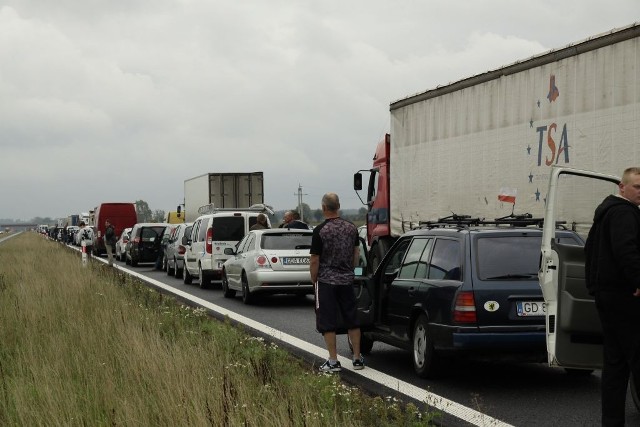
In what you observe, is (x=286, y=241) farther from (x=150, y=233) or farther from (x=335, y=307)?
(x=150, y=233)

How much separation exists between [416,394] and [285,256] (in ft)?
34.4

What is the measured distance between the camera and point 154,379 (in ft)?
26.1

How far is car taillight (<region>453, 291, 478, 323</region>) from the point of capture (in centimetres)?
928

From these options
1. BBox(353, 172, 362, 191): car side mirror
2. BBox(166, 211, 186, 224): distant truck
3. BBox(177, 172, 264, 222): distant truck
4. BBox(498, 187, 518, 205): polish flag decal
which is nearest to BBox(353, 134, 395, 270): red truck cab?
BBox(353, 172, 362, 191): car side mirror

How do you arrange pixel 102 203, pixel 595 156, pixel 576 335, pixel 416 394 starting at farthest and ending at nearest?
pixel 102 203 < pixel 595 156 < pixel 416 394 < pixel 576 335

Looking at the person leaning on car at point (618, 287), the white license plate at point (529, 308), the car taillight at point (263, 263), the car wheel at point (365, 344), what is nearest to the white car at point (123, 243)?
the car taillight at point (263, 263)

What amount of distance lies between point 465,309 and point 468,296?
0.11m

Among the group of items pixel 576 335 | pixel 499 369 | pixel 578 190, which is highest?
pixel 578 190

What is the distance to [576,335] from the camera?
7277 mm

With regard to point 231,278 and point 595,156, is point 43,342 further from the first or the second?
point 231,278

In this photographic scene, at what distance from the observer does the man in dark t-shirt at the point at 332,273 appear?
1039 centimetres

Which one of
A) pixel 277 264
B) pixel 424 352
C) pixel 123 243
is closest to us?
pixel 424 352

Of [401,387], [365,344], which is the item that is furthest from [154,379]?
[365,344]

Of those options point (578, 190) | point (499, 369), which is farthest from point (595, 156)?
point (499, 369)
